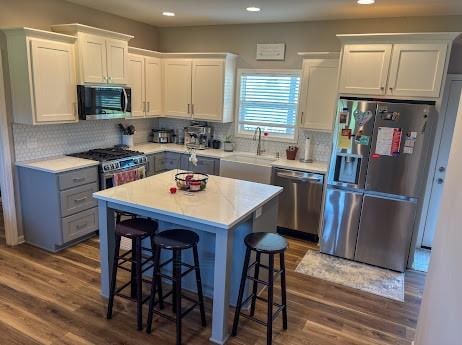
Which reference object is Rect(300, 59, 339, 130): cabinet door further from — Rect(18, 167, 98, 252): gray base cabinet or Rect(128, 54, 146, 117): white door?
Rect(18, 167, 98, 252): gray base cabinet

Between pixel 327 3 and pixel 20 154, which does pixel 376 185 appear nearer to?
pixel 327 3

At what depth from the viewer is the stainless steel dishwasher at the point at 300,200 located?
4.21 m

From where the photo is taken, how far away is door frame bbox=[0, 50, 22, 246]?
11.5 ft

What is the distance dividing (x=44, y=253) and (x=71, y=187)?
30.2 inches

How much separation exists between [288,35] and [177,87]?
1.76 metres

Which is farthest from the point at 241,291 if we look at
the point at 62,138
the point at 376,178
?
the point at 62,138

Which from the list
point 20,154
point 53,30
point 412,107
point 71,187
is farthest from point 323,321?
point 53,30

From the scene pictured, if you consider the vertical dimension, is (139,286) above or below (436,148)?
below

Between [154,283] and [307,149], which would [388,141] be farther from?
[154,283]

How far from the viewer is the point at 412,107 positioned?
3389 mm

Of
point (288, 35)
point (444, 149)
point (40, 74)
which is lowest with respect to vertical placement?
point (444, 149)

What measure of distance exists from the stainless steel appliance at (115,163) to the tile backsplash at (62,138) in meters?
0.16

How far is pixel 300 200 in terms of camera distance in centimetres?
431

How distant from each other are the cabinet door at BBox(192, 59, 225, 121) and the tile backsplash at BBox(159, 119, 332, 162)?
36 centimetres
